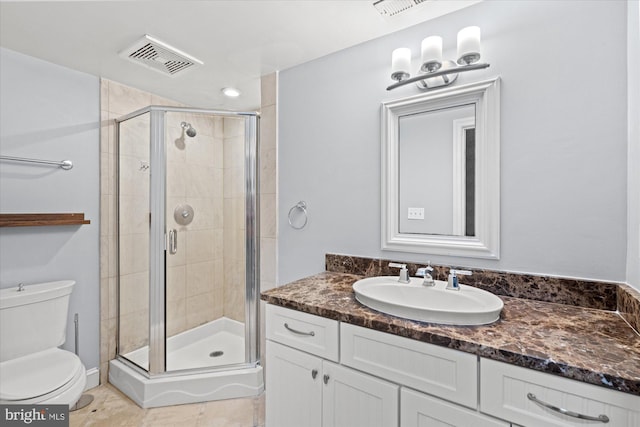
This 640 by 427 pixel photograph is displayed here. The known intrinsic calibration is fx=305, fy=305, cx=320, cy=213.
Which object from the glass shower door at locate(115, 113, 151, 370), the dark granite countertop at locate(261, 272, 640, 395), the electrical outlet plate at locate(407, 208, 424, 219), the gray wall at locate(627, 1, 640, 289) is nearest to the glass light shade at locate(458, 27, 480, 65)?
the gray wall at locate(627, 1, 640, 289)

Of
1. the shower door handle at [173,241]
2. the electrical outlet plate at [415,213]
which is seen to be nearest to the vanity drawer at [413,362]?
the electrical outlet plate at [415,213]

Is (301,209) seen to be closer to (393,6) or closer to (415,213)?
(415,213)

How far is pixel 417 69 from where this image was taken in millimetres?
1631

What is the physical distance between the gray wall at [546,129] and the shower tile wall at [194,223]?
74cm

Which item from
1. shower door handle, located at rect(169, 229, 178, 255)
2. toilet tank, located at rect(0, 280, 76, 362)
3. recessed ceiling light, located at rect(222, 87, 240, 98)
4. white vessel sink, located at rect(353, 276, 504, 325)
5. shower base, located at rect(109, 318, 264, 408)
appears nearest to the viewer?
white vessel sink, located at rect(353, 276, 504, 325)

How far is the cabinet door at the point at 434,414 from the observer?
3.05 feet

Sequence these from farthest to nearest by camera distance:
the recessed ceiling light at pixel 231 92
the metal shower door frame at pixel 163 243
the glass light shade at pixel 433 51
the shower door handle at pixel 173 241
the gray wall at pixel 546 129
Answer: the recessed ceiling light at pixel 231 92, the shower door handle at pixel 173 241, the metal shower door frame at pixel 163 243, the glass light shade at pixel 433 51, the gray wall at pixel 546 129

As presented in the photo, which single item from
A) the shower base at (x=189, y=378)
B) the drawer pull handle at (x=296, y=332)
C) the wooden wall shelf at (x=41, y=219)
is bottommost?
the shower base at (x=189, y=378)

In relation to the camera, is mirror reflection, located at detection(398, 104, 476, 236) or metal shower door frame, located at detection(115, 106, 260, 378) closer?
mirror reflection, located at detection(398, 104, 476, 236)

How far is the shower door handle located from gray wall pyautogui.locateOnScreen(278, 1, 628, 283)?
1.38m

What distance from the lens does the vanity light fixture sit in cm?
135

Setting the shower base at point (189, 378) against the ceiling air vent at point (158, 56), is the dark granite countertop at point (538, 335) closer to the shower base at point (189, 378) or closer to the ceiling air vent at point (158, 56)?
the shower base at point (189, 378)

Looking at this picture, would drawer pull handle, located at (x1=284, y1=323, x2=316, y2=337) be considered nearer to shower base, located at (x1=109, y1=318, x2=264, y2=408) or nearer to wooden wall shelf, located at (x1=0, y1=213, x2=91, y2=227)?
shower base, located at (x1=109, y1=318, x2=264, y2=408)

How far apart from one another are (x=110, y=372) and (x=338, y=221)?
2.08 meters
